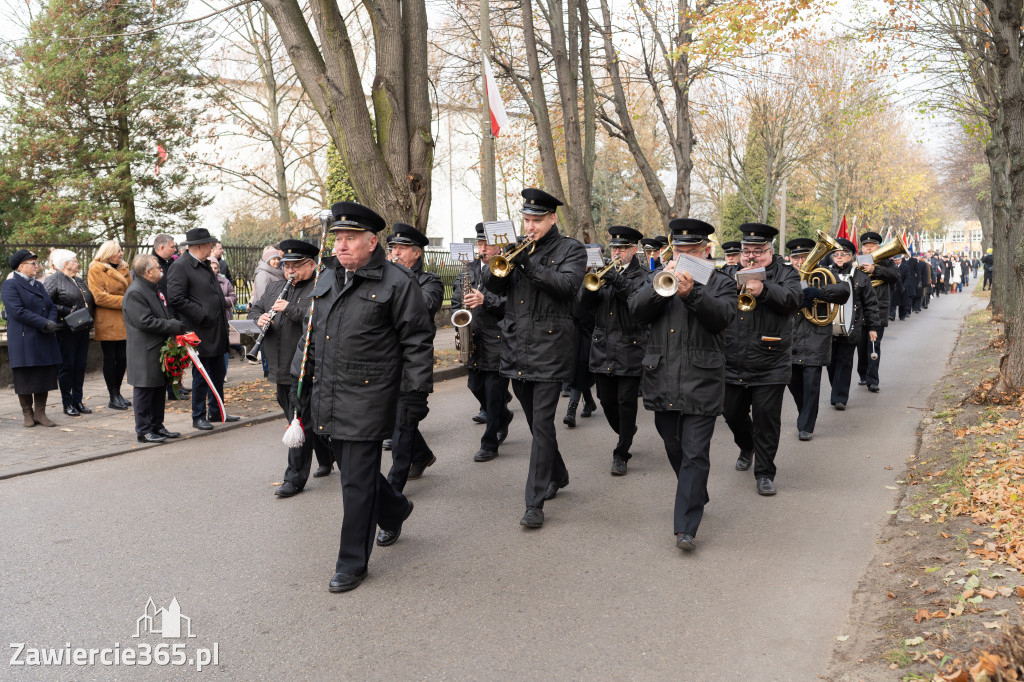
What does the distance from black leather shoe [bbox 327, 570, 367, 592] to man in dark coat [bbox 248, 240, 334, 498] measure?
2.08 meters

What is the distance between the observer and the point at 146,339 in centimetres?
841

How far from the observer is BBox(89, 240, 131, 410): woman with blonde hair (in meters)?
10.1

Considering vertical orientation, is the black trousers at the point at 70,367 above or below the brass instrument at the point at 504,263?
below

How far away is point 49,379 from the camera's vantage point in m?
9.19

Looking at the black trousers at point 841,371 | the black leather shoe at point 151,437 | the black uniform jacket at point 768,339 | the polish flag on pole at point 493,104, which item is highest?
the polish flag on pole at point 493,104

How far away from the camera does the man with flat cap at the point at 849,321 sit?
395 inches

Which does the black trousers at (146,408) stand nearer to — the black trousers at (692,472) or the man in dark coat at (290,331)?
the man in dark coat at (290,331)

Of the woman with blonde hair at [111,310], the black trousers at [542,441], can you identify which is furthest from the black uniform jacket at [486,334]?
the woman with blonde hair at [111,310]

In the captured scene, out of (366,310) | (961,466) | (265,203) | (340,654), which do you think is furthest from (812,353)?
(265,203)

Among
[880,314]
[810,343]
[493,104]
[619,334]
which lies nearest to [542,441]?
[619,334]

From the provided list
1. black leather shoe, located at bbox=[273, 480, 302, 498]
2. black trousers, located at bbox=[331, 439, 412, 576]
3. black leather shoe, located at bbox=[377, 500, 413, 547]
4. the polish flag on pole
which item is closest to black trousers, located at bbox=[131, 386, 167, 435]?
black leather shoe, located at bbox=[273, 480, 302, 498]

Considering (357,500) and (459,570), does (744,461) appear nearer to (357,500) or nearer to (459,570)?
(459,570)

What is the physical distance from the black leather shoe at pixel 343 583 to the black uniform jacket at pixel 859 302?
7.28 m

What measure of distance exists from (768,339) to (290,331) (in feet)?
12.9
